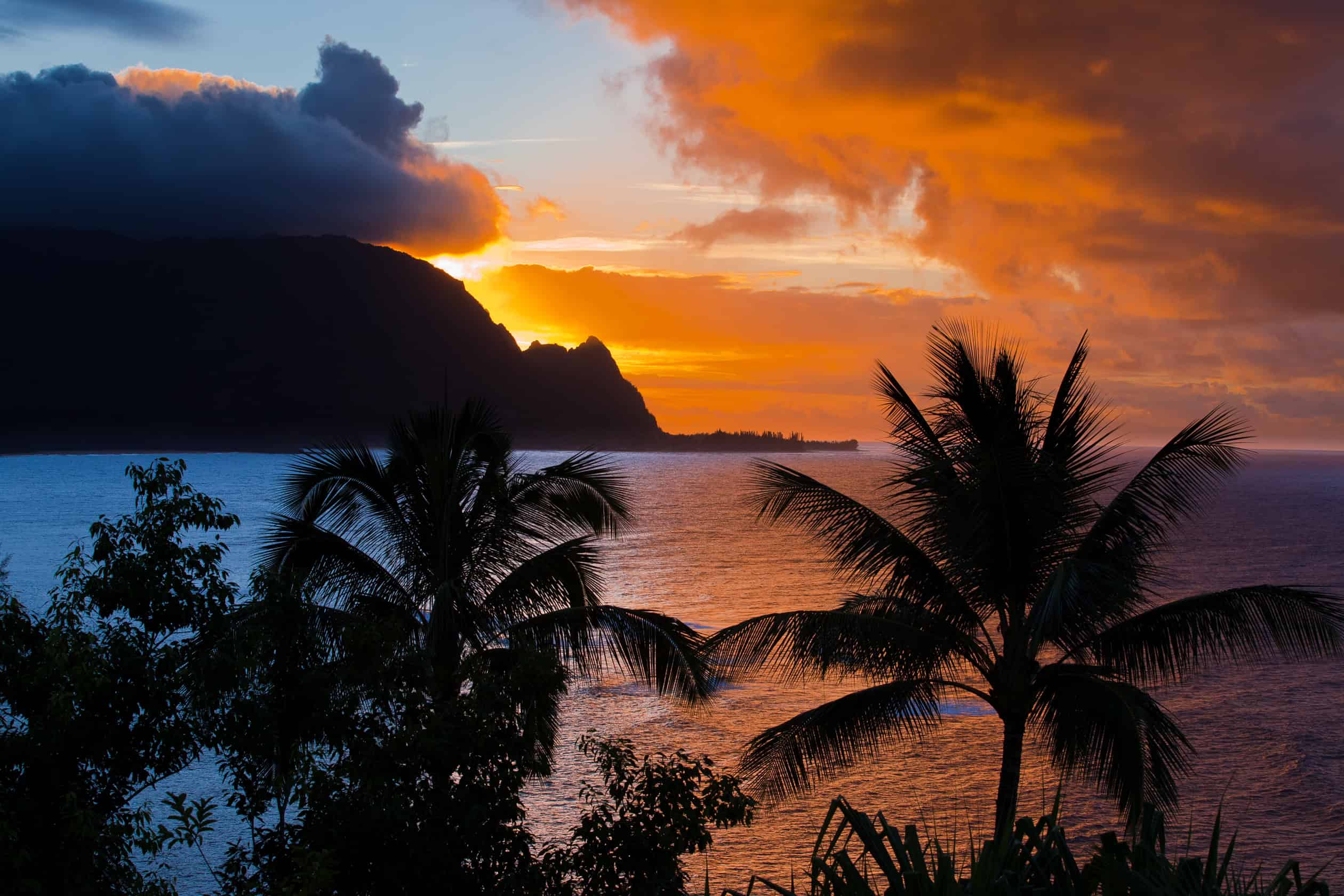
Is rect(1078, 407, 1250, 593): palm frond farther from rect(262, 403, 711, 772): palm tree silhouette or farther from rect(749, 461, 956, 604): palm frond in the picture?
rect(262, 403, 711, 772): palm tree silhouette

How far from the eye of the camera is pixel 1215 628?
11.3 meters

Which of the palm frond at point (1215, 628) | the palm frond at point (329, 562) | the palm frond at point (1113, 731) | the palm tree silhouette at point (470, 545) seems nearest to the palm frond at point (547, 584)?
the palm tree silhouette at point (470, 545)

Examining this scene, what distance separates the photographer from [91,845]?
23.9ft

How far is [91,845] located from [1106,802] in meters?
22.5

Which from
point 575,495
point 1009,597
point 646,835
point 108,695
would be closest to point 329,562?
point 575,495

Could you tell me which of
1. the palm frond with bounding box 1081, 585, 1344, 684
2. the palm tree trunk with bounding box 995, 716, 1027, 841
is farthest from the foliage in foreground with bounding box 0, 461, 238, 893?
the palm frond with bounding box 1081, 585, 1344, 684

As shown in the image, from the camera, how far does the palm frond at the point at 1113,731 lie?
10633 mm

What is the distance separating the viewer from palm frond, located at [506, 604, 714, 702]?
12.7 meters

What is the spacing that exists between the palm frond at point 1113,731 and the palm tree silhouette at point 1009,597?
2 centimetres

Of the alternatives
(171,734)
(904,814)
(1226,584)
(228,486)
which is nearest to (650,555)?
(1226,584)

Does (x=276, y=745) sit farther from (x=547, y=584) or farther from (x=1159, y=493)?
(x=1159, y=493)

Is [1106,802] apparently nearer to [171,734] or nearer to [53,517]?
[171,734]

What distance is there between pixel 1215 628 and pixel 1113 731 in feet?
5.56

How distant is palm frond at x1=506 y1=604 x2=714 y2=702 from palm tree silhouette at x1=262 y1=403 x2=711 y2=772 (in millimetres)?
18
